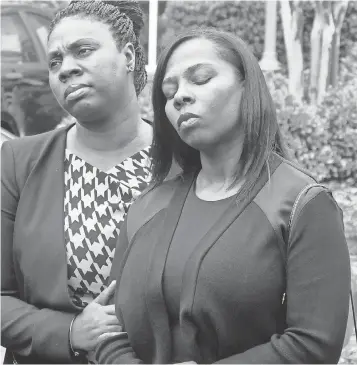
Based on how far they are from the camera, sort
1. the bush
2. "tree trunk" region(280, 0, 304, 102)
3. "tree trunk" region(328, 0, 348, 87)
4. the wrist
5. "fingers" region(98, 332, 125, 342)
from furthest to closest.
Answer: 1. "tree trunk" region(280, 0, 304, 102)
2. "tree trunk" region(328, 0, 348, 87)
3. the bush
4. the wrist
5. "fingers" region(98, 332, 125, 342)

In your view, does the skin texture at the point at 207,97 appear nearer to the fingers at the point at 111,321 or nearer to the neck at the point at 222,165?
the neck at the point at 222,165

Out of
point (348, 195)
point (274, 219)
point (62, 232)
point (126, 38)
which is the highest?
point (126, 38)

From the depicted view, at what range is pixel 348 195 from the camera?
7.40 m

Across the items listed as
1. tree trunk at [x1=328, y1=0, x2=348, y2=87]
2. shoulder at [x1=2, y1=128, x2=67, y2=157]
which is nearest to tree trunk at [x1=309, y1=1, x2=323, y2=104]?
tree trunk at [x1=328, y1=0, x2=348, y2=87]

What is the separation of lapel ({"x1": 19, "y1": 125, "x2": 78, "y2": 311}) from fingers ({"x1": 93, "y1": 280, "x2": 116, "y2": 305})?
0.54 feet

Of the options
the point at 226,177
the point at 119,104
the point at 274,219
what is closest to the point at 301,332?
the point at 274,219

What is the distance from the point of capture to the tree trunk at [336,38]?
9883 mm

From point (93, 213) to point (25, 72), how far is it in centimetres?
576

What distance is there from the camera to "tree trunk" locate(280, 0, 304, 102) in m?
10.1

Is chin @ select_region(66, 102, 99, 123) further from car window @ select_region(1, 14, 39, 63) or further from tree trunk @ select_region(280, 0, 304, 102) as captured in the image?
tree trunk @ select_region(280, 0, 304, 102)

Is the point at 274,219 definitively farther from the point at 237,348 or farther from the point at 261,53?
the point at 261,53

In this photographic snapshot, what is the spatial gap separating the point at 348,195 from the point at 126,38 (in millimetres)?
5061

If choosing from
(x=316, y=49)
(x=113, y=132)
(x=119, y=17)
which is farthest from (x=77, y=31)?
(x=316, y=49)

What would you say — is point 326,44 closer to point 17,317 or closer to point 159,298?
point 17,317
